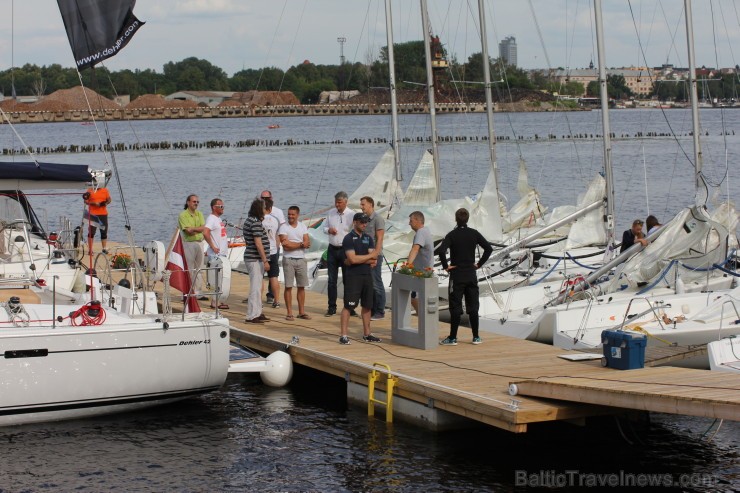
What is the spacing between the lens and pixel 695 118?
2181 cm

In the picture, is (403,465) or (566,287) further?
(566,287)

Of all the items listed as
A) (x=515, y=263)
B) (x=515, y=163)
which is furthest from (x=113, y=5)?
(x=515, y=163)

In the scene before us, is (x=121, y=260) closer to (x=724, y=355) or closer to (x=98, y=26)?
(x=98, y=26)

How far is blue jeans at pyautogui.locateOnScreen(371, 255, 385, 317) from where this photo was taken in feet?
58.4

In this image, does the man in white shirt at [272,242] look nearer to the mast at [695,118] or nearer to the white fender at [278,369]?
the white fender at [278,369]

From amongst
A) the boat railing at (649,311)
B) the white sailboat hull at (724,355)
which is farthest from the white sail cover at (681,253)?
the white sailboat hull at (724,355)

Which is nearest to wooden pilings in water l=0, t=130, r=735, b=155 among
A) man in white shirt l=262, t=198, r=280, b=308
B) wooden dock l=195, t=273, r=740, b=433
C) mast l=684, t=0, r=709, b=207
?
mast l=684, t=0, r=709, b=207

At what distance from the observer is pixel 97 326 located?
13680mm

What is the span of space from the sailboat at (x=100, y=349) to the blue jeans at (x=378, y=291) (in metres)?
3.75

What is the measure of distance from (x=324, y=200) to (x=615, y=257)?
37.4 meters

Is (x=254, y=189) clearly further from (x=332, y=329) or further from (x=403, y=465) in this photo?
(x=403, y=465)

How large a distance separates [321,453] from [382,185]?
1651 cm

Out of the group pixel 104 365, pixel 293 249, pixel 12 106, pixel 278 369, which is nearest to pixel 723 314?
pixel 293 249

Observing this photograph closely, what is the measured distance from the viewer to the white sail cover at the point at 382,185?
1155 inches
